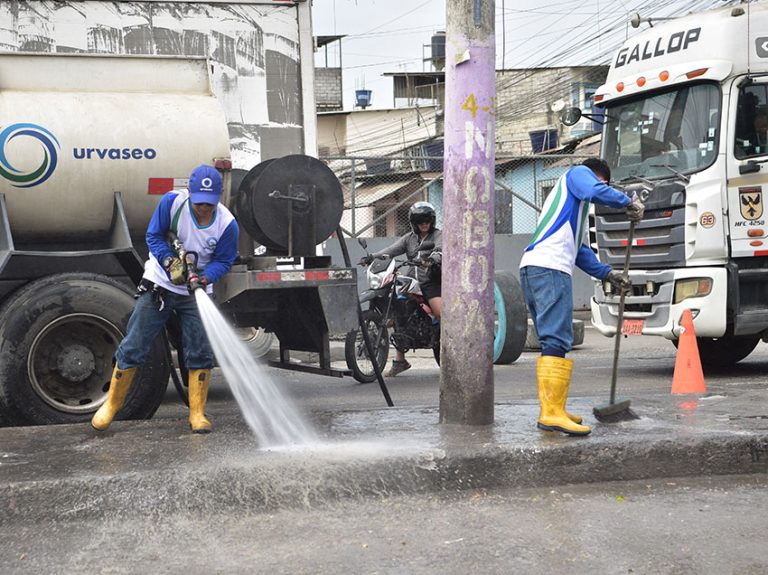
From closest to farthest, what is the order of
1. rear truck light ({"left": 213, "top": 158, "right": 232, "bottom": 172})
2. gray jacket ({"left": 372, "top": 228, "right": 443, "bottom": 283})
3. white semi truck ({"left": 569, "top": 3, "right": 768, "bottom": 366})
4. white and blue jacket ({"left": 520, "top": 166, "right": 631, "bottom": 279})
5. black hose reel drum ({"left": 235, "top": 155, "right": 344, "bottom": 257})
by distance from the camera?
white and blue jacket ({"left": 520, "top": 166, "right": 631, "bottom": 279}) → black hose reel drum ({"left": 235, "top": 155, "right": 344, "bottom": 257}) → rear truck light ({"left": 213, "top": 158, "right": 232, "bottom": 172}) → white semi truck ({"left": 569, "top": 3, "right": 768, "bottom": 366}) → gray jacket ({"left": 372, "top": 228, "right": 443, "bottom": 283})

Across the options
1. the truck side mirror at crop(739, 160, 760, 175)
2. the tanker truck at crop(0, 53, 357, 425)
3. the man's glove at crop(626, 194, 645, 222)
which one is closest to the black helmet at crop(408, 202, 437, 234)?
the tanker truck at crop(0, 53, 357, 425)

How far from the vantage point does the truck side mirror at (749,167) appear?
9258mm

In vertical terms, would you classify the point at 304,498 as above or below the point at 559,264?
below

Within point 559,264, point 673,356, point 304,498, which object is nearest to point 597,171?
point 559,264

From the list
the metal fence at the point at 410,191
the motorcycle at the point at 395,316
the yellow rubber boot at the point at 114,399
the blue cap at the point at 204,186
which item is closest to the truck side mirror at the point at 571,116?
the motorcycle at the point at 395,316

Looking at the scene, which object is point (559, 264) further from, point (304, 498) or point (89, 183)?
point (89, 183)

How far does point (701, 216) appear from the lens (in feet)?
30.8

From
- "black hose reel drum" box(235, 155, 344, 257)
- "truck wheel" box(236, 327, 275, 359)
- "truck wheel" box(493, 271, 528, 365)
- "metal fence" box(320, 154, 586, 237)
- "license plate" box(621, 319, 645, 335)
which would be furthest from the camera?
"metal fence" box(320, 154, 586, 237)

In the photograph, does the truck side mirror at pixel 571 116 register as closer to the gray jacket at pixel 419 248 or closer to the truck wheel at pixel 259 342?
the gray jacket at pixel 419 248

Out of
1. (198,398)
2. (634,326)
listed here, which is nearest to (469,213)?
(198,398)

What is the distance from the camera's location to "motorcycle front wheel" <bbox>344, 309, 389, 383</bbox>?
9.34 meters

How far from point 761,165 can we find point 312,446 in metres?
5.54

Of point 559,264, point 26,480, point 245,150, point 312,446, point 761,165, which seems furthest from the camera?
point 761,165

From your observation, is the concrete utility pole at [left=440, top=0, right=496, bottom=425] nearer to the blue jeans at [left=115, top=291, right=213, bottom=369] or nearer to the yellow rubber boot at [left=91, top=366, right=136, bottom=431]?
the blue jeans at [left=115, top=291, right=213, bottom=369]
